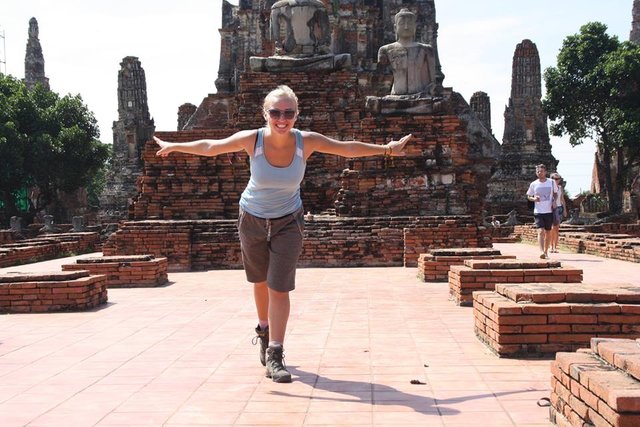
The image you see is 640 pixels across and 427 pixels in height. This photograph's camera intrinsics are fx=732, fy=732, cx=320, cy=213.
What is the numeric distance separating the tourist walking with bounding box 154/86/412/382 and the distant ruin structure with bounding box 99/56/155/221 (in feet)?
88.3

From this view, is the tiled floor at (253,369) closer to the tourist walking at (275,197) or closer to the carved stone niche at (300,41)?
the tourist walking at (275,197)

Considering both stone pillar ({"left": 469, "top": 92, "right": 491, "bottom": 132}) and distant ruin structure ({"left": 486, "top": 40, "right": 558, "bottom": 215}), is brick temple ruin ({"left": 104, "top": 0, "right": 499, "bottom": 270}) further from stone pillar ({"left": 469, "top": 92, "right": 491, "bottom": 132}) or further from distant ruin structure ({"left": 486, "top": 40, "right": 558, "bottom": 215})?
stone pillar ({"left": 469, "top": 92, "right": 491, "bottom": 132})

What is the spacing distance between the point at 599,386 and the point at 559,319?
5.78 feet

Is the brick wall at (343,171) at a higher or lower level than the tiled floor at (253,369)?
higher

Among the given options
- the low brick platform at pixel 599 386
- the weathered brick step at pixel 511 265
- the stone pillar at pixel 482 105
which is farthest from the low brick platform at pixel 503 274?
the stone pillar at pixel 482 105

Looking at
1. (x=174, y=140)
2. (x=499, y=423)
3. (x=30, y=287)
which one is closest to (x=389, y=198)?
(x=174, y=140)

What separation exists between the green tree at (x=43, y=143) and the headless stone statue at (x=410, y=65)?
54.7ft

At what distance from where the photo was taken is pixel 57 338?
5.21m

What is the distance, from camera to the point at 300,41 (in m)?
15.5

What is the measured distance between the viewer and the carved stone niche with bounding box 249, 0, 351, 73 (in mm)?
14938

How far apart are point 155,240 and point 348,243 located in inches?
108

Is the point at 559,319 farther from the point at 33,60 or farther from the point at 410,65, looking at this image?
the point at 33,60

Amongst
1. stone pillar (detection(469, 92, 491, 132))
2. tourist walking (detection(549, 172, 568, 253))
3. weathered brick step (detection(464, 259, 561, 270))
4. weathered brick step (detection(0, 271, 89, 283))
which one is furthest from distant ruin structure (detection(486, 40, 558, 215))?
weathered brick step (detection(0, 271, 89, 283))

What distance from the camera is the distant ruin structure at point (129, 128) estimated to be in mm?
30375
